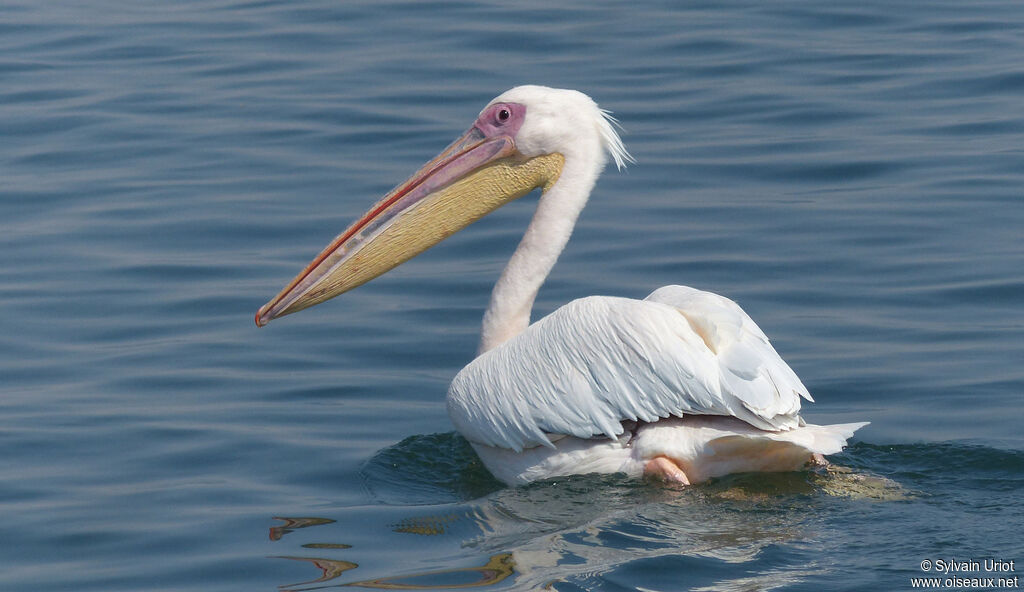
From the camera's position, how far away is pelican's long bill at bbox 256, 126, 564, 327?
5.73 meters

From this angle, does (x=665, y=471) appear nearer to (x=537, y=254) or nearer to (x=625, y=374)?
(x=625, y=374)

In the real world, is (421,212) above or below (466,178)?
below

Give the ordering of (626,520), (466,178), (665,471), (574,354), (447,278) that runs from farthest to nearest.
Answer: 1. (447,278)
2. (466,178)
3. (574,354)
4. (665,471)
5. (626,520)

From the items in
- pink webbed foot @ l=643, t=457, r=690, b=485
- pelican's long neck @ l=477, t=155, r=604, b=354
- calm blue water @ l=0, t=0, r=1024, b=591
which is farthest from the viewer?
pelican's long neck @ l=477, t=155, r=604, b=354

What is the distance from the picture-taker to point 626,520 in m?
4.61

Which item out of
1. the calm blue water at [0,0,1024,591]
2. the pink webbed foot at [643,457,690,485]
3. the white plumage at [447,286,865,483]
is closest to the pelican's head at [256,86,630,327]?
the calm blue water at [0,0,1024,591]

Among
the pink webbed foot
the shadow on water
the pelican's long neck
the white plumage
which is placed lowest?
the shadow on water

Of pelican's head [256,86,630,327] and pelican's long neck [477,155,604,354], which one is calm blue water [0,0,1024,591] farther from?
pelican's head [256,86,630,327]

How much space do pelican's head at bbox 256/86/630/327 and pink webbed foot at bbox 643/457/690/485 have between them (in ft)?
4.39

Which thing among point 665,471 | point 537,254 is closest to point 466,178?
point 537,254

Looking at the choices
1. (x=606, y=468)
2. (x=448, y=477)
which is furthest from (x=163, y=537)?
(x=606, y=468)

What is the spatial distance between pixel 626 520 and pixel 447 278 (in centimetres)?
321

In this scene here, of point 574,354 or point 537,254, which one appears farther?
point 537,254

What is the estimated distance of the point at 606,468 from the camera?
4984mm
